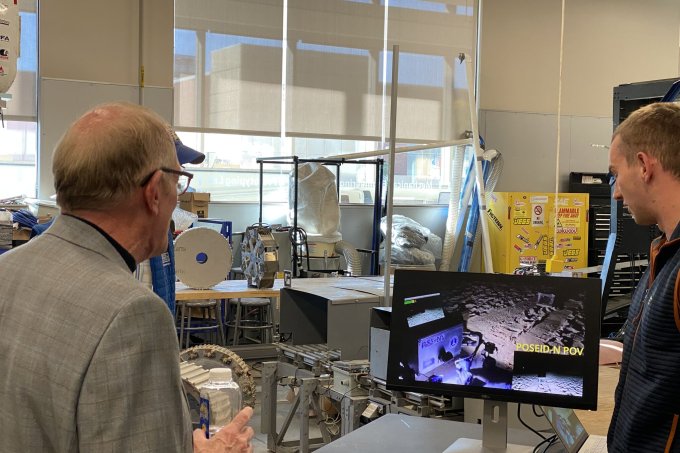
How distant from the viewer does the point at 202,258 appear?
18.1 ft

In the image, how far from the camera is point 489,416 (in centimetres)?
202

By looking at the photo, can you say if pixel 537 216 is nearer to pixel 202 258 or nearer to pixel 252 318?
pixel 252 318

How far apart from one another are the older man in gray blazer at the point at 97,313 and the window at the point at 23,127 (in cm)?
676

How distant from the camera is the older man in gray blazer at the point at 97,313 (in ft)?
3.44

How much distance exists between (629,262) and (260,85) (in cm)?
411

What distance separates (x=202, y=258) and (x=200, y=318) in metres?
Result: 1.31

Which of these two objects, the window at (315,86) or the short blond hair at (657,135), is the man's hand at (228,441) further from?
the window at (315,86)

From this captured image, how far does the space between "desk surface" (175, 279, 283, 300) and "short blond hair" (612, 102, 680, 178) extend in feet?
13.2

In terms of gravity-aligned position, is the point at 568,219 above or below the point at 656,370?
above

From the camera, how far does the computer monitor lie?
190 centimetres

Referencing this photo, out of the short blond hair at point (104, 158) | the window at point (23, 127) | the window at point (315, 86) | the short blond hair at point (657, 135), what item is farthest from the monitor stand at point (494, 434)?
the window at point (315, 86)

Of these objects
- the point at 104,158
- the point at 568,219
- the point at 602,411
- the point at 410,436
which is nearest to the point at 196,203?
the point at 568,219

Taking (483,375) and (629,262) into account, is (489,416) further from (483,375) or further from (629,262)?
(629,262)

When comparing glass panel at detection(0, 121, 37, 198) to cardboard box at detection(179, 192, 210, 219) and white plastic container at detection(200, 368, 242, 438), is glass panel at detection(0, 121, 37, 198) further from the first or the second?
white plastic container at detection(200, 368, 242, 438)
